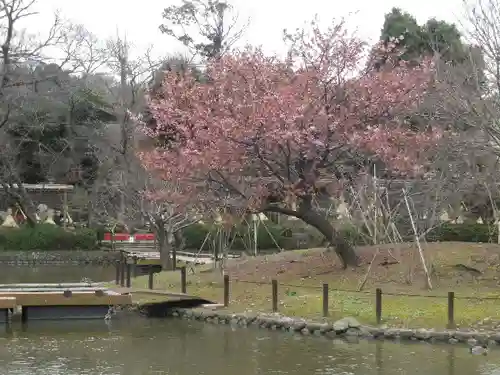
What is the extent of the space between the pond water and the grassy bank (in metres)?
1.56

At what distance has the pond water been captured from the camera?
11781 millimetres

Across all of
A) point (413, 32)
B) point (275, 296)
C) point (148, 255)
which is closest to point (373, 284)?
point (275, 296)

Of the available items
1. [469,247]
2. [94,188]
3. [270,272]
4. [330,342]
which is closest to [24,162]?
[94,188]

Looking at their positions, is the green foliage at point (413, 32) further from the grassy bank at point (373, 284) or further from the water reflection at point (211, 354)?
the water reflection at point (211, 354)

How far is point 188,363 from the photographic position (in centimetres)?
1230

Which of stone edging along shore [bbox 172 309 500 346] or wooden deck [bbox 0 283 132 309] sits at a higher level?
wooden deck [bbox 0 283 132 309]

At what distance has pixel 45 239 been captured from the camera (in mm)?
38969

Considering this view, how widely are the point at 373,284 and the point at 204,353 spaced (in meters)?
7.17

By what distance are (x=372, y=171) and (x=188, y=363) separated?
12.2m

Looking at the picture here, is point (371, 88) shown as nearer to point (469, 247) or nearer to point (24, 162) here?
point (469, 247)

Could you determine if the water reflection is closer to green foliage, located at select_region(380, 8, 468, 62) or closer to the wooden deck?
the wooden deck

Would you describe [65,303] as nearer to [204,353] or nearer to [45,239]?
[204,353]

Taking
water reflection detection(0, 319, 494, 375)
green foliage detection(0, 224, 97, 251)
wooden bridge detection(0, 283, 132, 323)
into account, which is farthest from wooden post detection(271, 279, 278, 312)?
green foliage detection(0, 224, 97, 251)

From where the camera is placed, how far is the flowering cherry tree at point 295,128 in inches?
773
